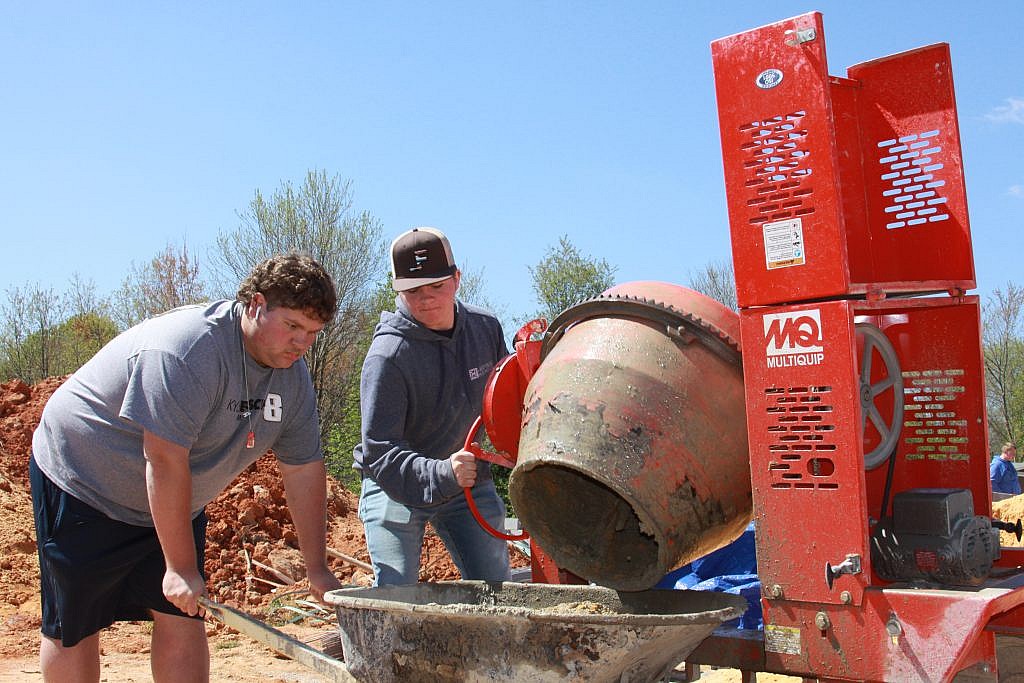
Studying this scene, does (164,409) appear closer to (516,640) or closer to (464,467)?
(464,467)

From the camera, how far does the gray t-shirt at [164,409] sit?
125 inches

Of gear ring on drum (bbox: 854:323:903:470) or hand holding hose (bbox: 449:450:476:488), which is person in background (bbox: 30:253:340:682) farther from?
gear ring on drum (bbox: 854:323:903:470)

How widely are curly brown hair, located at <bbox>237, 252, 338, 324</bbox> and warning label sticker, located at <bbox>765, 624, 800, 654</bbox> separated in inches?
67.7

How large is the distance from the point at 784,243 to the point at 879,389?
629mm

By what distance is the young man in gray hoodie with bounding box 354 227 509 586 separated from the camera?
3.63 metres

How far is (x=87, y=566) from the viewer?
134 inches

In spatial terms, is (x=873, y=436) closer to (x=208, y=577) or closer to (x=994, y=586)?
(x=994, y=586)

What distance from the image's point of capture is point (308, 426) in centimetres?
377

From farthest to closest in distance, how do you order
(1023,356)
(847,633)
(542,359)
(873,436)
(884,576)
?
(1023,356), (542,359), (873,436), (884,576), (847,633)

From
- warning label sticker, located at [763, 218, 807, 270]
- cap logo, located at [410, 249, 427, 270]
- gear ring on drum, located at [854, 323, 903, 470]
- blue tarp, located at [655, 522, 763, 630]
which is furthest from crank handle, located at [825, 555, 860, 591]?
cap logo, located at [410, 249, 427, 270]

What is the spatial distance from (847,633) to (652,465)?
2.21 feet

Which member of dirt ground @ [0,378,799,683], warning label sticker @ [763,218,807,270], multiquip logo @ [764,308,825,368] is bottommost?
dirt ground @ [0,378,799,683]

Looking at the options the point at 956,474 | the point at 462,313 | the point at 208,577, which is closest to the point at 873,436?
the point at 956,474

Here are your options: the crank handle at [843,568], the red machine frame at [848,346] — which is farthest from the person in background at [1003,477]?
the crank handle at [843,568]
